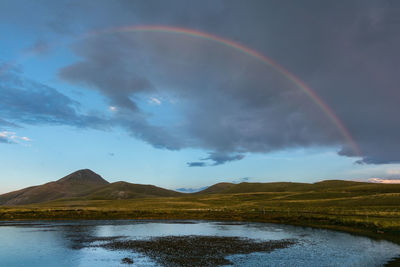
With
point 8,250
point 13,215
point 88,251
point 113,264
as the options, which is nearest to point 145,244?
point 88,251

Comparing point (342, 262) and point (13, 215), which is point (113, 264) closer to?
point (342, 262)

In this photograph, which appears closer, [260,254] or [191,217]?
[260,254]

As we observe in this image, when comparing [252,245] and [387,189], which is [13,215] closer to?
[252,245]

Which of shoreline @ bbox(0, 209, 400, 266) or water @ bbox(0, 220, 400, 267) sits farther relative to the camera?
shoreline @ bbox(0, 209, 400, 266)

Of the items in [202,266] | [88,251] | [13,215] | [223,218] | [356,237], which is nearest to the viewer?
[202,266]

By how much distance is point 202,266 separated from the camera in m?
31.3

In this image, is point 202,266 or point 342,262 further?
point 342,262

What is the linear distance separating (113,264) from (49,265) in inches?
302

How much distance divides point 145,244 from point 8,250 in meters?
20.4

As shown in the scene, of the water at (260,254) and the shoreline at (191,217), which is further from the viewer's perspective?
the shoreline at (191,217)

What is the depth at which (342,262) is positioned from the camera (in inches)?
1323

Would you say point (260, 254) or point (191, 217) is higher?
point (191, 217)

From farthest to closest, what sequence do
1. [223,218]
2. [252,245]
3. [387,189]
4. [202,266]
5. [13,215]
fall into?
[387,189]
[13,215]
[223,218]
[252,245]
[202,266]

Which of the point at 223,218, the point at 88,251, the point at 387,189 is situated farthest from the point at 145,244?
the point at 387,189
